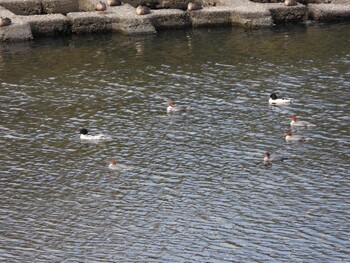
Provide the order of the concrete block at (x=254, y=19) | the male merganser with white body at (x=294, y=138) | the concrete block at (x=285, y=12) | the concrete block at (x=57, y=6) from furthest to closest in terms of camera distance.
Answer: the concrete block at (x=57, y=6) < the concrete block at (x=285, y=12) < the concrete block at (x=254, y=19) < the male merganser with white body at (x=294, y=138)

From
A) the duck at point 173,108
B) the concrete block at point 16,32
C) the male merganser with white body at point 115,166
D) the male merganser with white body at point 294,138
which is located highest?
the concrete block at point 16,32

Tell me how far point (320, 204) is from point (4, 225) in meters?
5.48

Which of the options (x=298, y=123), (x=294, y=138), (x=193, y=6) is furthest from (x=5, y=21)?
(x=294, y=138)

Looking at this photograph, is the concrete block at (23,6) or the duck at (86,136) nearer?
the duck at (86,136)

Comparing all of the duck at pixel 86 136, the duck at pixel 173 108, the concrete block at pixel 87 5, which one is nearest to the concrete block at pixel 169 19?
the concrete block at pixel 87 5

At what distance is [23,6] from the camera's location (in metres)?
31.2

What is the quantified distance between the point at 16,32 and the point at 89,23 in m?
2.41

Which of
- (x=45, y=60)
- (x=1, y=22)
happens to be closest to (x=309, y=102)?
(x=45, y=60)

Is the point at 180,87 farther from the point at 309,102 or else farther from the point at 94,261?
the point at 94,261

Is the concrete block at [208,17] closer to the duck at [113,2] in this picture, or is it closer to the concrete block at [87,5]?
the duck at [113,2]

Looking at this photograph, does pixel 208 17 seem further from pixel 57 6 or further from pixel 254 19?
pixel 57 6

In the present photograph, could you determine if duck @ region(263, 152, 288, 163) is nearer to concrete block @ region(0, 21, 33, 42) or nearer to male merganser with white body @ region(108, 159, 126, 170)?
male merganser with white body @ region(108, 159, 126, 170)

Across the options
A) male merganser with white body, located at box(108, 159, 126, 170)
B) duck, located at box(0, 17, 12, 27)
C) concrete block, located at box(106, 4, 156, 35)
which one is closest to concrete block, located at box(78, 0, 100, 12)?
concrete block, located at box(106, 4, 156, 35)

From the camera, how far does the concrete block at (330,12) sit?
30812mm
